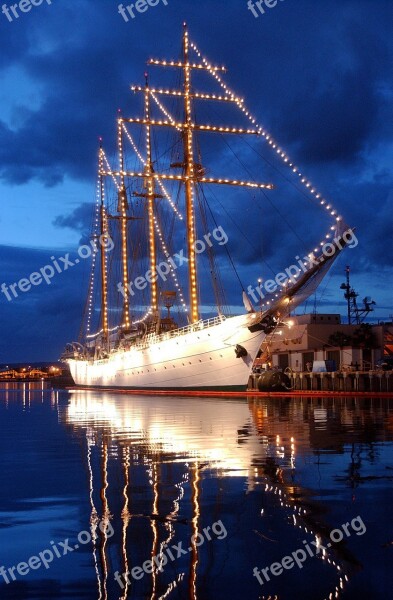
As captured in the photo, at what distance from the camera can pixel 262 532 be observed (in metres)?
6.69

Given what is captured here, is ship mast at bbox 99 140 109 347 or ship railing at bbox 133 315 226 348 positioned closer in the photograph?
ship railing at bbox 133 315 226 348

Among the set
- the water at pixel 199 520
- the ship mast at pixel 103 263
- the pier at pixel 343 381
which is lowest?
the water at pixel 199 520

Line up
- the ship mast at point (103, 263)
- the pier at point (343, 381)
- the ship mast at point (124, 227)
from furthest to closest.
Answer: the ship mast at point (103, 263), the ship mast at point (124, 227), the pier at point (343, 381)

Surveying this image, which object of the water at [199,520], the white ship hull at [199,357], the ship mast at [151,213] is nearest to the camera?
the water at [199,520]

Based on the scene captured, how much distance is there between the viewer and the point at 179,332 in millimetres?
51312

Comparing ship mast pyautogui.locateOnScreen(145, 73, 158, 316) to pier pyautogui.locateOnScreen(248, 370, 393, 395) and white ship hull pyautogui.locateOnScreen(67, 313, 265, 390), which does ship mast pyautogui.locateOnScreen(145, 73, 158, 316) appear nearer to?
white ship hull pyautogui.locateOnScreen(67, 313, 265, 390)

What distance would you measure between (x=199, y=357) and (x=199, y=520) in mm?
40752

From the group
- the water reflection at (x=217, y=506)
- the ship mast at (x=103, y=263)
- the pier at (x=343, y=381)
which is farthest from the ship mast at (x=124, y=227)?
the water reflection at (x=217, y=506)

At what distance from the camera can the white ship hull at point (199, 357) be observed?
45.2m

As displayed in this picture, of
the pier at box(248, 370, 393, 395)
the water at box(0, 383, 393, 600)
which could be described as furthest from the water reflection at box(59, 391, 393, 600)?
the pier at box(248, 370, 393, 395)

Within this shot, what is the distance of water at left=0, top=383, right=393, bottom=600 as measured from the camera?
532 centimetres

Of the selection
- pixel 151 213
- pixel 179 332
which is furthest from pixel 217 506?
pixel 151 213

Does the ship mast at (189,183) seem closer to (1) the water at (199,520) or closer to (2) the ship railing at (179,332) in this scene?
(2) the ship railing at (179,332)

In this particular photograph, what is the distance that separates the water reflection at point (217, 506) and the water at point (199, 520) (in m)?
0.02
